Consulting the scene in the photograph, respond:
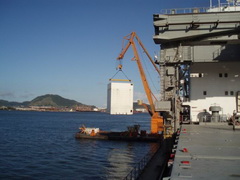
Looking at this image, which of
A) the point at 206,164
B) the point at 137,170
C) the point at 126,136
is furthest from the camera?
the point at 126,136

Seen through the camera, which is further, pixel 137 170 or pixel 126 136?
pixel 126 136

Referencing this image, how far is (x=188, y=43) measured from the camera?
22594mm

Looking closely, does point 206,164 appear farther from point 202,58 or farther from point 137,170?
point 202,58

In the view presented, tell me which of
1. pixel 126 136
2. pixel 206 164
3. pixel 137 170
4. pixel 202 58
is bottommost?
pixel 126 136

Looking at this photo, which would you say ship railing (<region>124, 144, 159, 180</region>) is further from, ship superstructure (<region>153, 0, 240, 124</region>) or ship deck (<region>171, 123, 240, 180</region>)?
ship deck (<region>171, 123, 240, 180</region>)

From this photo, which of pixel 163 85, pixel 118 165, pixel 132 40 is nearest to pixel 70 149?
pixel 118 165

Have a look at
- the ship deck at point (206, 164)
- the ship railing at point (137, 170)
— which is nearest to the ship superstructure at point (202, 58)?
the ship railing at point (137, 170)

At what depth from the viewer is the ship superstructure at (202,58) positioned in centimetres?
2117

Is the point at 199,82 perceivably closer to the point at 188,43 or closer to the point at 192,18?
the point at 188,43

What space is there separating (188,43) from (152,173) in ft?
40.3

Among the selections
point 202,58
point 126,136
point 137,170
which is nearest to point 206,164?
point 137,170

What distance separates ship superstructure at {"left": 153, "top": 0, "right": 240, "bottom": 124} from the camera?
21.2 meters

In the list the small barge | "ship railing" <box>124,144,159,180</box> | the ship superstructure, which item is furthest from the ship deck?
the small barge

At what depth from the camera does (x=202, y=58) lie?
2219cm
